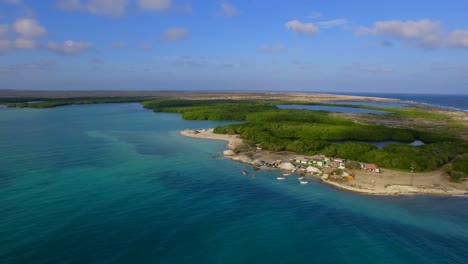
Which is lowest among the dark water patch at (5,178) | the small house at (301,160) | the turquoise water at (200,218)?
the turquoise water at (200,218)

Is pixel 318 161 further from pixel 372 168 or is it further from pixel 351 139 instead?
pixel 351 139

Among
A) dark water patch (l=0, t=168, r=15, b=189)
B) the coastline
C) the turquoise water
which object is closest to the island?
the coastline

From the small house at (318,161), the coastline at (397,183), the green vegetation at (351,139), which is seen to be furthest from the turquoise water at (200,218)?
the green vegetation at (351,139)

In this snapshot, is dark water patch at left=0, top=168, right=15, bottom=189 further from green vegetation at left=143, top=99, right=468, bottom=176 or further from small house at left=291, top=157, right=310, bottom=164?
green vegetation at left=143, top=99, right=468, bottom=176

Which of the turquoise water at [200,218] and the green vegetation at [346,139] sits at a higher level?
the green vegetation at [346,139]

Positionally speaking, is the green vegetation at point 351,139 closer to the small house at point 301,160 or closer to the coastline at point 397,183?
the coastline at point 397,183

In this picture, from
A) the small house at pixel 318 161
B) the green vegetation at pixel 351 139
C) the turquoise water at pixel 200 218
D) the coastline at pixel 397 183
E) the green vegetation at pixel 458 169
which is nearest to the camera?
the turquoise water at pixel 200 218

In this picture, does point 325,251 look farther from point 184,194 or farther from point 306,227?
point 184,194

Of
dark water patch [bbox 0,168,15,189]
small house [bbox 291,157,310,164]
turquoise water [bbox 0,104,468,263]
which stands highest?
dark water patch [bbox 0,168,15,189]
